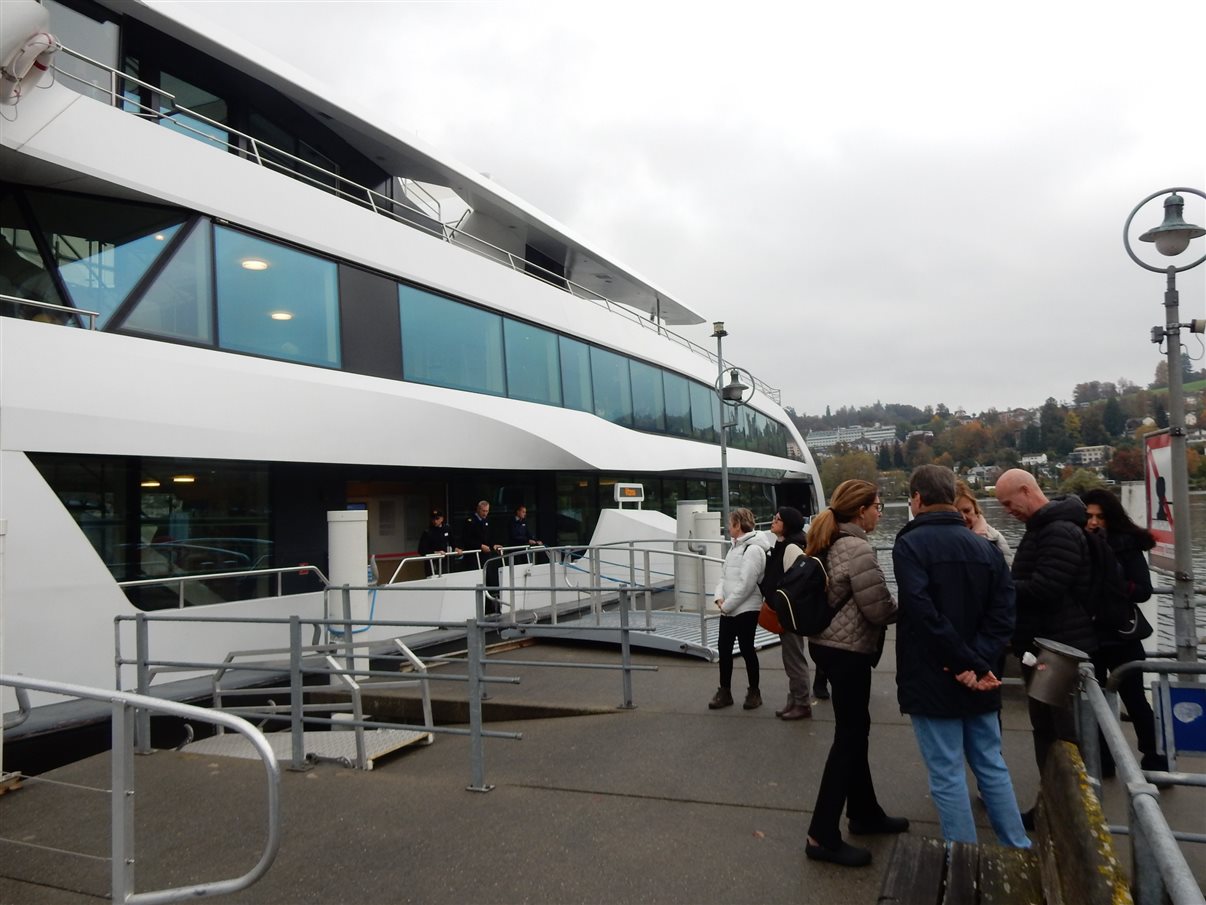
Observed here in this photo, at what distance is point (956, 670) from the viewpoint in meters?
3.25

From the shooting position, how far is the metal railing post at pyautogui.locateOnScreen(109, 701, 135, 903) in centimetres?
324

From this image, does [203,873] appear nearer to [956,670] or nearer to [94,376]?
[956,670]

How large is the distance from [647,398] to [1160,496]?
12.1 m

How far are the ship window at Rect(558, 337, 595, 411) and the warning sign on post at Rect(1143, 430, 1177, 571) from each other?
9315mm

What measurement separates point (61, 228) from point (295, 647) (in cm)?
473

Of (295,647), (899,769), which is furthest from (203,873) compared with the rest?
(899,769)

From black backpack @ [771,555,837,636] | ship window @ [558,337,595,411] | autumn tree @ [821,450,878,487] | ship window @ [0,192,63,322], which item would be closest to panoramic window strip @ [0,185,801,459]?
ship window @ [0,192,63,322]

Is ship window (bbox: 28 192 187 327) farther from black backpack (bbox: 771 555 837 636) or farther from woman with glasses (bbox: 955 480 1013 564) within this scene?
woman with glasses (bbox: 955 480 1013 564)

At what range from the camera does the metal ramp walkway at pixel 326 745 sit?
6074mm

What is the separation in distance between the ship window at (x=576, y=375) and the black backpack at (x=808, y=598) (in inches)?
402

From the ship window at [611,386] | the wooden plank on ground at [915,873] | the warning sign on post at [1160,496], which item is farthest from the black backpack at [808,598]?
the ship window at [611,386]

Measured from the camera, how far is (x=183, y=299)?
25.9ft

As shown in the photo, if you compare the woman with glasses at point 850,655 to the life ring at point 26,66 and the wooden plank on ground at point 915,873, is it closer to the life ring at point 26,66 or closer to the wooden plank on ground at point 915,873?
the wooden plank on ground at point 915,873

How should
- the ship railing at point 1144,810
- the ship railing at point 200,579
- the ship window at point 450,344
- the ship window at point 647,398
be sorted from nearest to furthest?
the ship railing at point 1144,810, the ship railing at point 200,579, the ship window at point 450,344, the ship window at point 647,398
